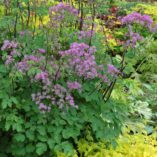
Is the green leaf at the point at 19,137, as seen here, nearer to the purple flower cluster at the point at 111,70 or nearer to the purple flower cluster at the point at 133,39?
the purple flower cluster at the point at 111,70

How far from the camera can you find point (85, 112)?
273 centimetres

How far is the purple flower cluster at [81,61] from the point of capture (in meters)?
2.41

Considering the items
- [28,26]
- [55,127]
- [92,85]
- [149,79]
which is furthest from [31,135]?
[149,79]

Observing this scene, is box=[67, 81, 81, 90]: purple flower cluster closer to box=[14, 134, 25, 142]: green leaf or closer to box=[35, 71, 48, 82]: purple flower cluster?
box=[35, 71, 48, 82]: purple flower cluster

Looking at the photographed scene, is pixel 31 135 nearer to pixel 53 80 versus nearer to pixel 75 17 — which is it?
pixel 53 80

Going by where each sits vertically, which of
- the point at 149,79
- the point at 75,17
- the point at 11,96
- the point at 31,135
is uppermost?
the point at 75,17

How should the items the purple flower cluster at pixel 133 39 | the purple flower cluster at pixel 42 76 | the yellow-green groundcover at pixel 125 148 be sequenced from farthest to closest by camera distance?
the yellow-green groundcover at pixel 125 148, the purple flower cluster at pixel 133 39, the purple flower cluster at pixel 42 76

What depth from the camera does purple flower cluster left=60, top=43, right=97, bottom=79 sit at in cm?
241

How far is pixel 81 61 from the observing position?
244cm

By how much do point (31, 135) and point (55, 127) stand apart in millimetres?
164

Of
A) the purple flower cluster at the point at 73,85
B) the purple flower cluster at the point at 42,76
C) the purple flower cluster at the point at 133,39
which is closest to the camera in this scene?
the purple flower cluster at the point at 42,76

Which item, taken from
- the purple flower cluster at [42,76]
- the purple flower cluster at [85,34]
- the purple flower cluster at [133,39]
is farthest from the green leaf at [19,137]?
the purple flower cluster at [133,39]

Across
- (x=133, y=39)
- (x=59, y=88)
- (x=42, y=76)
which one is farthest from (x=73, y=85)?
(x=133, y=39)

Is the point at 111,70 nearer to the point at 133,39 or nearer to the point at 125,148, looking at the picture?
the point at 133,39
